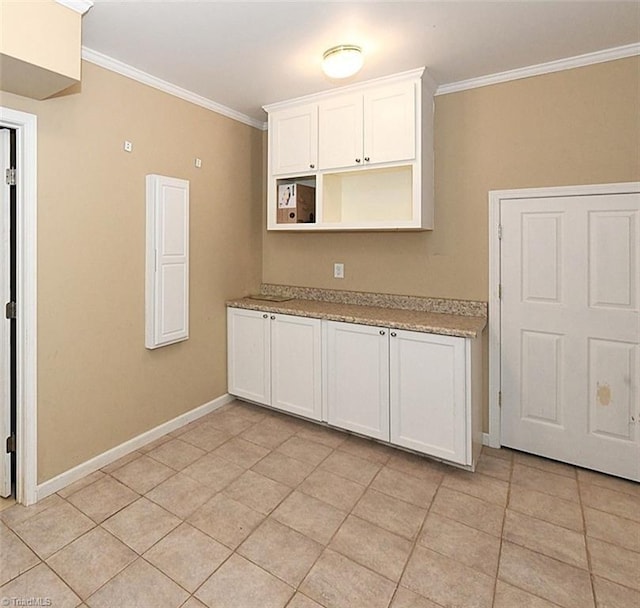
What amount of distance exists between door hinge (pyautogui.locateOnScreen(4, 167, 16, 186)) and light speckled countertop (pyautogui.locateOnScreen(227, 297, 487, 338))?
5.65 feet

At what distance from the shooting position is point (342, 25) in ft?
7.00

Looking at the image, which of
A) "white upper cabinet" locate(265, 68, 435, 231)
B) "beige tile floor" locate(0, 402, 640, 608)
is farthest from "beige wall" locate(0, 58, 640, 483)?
"beige tile floor" locate(0, 402, 640, 608)

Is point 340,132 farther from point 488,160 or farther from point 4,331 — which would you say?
point 4,331

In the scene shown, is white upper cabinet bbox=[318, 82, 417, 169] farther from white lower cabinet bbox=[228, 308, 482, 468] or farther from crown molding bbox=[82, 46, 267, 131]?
white lower cabinet bbox=[228, 308, 482, 468]

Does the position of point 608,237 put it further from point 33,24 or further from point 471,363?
point 33,24

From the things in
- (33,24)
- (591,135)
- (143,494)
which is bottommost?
(143,494)

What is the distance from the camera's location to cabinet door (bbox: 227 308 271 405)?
3389 mm

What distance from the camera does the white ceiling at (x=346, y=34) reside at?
6.56 feet

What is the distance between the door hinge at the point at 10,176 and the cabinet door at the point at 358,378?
205 centimetres

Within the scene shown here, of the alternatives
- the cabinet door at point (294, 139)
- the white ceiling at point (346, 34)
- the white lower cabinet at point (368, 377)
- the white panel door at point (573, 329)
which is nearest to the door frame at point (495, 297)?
the white panel door at point (573, 329)

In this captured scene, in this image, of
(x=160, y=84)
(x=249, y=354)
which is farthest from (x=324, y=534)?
(x=160, y=84)

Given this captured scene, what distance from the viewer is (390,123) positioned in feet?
9.05

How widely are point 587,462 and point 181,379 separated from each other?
287 centimetres

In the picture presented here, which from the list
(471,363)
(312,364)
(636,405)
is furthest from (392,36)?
(636,405)
